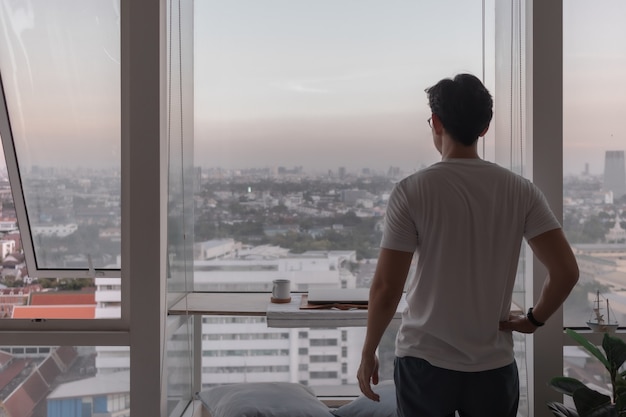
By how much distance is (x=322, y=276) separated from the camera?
365 cm

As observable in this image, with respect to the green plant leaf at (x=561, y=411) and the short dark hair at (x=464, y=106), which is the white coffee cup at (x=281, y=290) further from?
the short dark hair at (x=464, y=106)

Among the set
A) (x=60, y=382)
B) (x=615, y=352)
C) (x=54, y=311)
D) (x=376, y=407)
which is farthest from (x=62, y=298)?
(x=615, y=352)

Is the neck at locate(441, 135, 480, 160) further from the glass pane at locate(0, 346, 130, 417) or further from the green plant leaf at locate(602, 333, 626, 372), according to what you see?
the glass pane at locate(0, 346, 130, 417)

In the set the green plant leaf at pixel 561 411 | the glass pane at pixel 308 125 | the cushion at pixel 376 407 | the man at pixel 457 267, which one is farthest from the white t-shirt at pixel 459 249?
the glass pane at pixel 308 125

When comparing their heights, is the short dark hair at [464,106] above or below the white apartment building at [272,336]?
above

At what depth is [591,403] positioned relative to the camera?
8.47 ft

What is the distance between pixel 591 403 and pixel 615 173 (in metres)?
1.19

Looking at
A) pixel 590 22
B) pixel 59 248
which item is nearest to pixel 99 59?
pixel 59 248

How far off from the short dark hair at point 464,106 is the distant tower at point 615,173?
62.5 inches

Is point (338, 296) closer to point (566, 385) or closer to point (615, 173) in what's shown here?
point (566, 385)

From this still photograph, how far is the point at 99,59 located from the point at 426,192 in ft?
6.33

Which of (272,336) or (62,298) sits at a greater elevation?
(62,298)

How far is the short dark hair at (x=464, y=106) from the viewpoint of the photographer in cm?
197

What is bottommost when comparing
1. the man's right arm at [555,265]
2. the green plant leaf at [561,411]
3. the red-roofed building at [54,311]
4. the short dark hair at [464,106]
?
the green plant leaf at [561,411]
